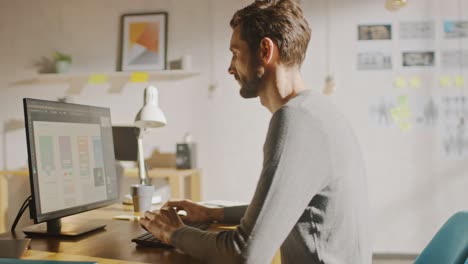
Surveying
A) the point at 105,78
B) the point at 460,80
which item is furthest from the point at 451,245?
the point at 105,78

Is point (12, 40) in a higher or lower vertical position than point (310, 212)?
higher

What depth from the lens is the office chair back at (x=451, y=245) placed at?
1146mm

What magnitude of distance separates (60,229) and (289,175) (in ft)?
2.71

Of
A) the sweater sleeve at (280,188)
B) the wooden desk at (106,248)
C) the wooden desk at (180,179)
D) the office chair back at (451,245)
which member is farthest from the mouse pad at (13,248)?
the wooden desk at (180,179)

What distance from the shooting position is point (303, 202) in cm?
100

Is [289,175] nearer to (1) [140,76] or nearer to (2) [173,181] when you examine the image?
(2) [173,181]

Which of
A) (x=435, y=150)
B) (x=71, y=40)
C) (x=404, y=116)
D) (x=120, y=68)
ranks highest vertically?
(x=71, y=40)

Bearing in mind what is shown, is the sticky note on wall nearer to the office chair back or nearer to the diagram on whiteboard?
the diagram on whiteboard

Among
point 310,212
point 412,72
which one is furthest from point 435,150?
point 310,212

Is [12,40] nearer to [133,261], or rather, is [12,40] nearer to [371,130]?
[371,130]

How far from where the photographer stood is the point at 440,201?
369cm

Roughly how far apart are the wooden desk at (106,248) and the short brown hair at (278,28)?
567mm

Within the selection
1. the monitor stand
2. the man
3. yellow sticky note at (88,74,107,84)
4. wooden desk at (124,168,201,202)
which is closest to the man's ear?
the man

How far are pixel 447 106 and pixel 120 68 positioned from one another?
2737 mm
